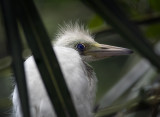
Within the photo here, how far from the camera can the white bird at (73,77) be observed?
151 cm

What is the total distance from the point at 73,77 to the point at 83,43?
668 millimetres

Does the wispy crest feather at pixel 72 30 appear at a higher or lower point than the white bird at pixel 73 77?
higher

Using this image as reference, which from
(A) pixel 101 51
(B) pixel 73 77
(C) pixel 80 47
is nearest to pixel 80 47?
(C) pixel 80 47

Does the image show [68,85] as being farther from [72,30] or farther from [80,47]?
[72,30]

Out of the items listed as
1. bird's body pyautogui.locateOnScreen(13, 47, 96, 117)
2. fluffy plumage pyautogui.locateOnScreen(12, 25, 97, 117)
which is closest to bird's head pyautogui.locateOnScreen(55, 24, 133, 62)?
fluffy plumage pyautogui.locateOnScreen(12, 25, 97, 117)

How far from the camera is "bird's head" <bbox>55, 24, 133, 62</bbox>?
85.4 inches

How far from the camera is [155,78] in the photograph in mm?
2312

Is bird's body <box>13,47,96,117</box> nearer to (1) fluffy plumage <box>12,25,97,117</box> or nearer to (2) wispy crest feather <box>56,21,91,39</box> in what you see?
(1) fluffy plumage <box>12,25,97,117</box>

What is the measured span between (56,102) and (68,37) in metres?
1.38

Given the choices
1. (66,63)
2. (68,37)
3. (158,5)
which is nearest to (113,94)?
(68,37)

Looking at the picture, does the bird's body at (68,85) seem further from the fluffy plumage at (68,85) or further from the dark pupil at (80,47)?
the dark pupil at (80,47)

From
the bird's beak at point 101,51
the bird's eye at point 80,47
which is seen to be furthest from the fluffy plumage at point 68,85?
the bird's eye at point 80,47

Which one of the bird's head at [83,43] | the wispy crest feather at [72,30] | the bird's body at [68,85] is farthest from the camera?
the wispy crest feather at [72,30]

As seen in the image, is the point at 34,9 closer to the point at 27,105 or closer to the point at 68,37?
the point at 27,105
